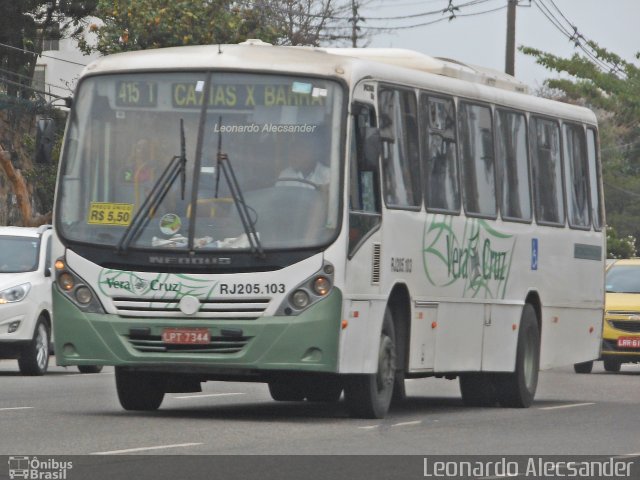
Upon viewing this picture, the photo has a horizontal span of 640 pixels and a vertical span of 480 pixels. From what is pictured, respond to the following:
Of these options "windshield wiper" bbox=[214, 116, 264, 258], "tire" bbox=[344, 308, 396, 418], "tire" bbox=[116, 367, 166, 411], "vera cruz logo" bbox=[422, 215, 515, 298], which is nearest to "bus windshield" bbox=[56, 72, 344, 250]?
"windshield wiper" bbox=[214, 116, 264, 258]

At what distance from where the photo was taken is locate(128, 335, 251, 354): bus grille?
48.4ft

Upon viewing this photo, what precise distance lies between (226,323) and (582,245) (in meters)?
7.11

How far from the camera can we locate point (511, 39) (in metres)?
43.0

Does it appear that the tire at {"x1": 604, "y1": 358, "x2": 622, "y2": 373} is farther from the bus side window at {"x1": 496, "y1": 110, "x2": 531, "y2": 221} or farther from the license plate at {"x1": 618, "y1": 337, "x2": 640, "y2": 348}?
the bus side window at {"x1": 496, "y1": 110, "x2": 531, "y2": 221}

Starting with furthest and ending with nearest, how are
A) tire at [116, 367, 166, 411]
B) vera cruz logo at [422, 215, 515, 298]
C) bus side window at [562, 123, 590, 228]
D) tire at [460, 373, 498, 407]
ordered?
bus side window at [562, 123, 590, 228] → tire at [460, 373, 498, 407] → vera cruz logo at [422, 215, 515, 298] → tire at [116, 367, 166, 411]

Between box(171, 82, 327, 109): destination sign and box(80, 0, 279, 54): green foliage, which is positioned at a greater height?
box(80, 0, 279, 54): green foliage

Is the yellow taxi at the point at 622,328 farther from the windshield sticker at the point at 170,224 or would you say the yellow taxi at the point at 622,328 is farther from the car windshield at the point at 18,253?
the windshield sticker at the point at 170,224

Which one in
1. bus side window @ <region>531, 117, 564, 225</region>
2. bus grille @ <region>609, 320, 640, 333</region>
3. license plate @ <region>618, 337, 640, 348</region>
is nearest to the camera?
bus side window @ <region>531, 117, 564, 225</region>

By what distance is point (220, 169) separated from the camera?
49.2ft

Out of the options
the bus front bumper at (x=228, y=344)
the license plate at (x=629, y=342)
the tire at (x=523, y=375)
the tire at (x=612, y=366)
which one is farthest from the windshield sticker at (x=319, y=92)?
the tire at (x=612, y=366)

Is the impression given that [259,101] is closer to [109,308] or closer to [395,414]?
[109,308]

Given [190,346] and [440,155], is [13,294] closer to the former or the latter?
[440,155]

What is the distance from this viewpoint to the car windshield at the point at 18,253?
24.0m

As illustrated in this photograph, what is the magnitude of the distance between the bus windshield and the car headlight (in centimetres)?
803
